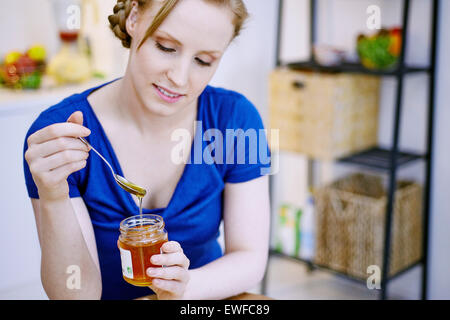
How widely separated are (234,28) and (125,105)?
0.23m

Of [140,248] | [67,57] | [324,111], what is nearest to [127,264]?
[140,248]

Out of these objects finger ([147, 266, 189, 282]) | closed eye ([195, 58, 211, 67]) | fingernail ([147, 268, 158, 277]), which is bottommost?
finger ([147, 266, 189, 282])

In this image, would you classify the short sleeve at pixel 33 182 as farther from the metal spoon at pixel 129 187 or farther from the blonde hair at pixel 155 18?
the blonde hair at pixel 155 18

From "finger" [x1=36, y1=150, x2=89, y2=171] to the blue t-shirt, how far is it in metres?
0.17

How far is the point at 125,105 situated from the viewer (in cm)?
85

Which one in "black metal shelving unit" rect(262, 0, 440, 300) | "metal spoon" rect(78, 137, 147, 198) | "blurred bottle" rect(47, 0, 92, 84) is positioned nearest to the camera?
"metal spoon" rect(78, 137, 147, 198)

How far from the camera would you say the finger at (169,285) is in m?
0.71

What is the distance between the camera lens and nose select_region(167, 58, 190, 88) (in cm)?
69

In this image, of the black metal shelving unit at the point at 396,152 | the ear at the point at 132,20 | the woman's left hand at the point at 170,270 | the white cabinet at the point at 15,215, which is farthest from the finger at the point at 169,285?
the black metal shelving unit at the point at 396,152

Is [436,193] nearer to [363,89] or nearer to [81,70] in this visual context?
[363,89]

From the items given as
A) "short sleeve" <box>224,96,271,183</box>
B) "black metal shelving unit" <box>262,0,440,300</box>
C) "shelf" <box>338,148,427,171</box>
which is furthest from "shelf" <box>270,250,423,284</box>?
"short sleeve" <box>224,96,271,183</box>

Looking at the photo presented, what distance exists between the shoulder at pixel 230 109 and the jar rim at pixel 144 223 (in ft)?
0.98

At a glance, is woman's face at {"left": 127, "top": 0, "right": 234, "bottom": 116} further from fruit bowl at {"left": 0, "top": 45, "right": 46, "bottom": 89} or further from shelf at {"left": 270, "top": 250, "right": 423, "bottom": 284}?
shelf at {"left": 270, "top": 250, "right": 423, "bottom": 284}

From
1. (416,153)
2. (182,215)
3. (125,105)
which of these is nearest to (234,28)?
(125,105)
